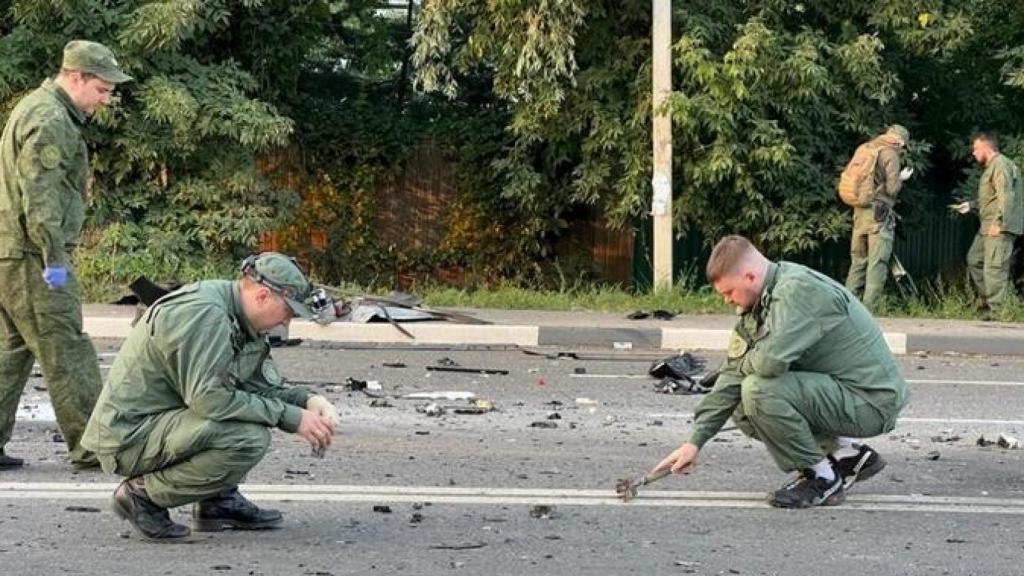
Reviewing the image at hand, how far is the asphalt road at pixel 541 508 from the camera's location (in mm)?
5395

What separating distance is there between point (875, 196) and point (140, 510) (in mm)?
10476

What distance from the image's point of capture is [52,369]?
21.5 feet

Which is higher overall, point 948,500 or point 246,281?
point 246,281

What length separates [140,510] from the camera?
5434mm

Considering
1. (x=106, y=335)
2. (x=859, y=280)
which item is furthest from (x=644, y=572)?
(x=859, y=280)

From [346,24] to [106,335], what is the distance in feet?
26.4

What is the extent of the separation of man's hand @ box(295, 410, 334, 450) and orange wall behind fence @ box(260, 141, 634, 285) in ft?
46.5

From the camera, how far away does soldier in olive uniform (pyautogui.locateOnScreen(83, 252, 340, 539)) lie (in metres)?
5.11

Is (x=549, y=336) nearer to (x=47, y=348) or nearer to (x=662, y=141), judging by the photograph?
(x=662, y=141)

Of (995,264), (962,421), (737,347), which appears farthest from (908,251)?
(737,347)

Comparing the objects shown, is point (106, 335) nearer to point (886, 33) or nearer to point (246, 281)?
point (246, 281)

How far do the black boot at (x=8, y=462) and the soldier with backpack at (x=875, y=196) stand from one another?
9720mm

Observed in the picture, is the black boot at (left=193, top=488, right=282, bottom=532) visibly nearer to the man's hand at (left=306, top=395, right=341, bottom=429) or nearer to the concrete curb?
the man's hand at (left=306, top=395, right=341, bottom=429)

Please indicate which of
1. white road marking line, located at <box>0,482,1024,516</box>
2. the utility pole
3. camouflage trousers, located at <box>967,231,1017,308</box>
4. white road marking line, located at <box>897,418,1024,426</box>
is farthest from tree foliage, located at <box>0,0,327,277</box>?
white road marking line, located at <box>0,482,1024,516</box>
